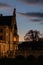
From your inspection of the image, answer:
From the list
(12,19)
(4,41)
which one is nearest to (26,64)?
(4,41)

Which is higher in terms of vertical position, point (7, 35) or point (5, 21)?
point (5, 21)

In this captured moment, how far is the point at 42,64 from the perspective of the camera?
2861cm

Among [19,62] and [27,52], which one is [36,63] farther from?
[27,52]

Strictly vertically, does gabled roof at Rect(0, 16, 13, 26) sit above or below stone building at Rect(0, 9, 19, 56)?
above

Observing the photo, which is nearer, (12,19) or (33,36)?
(12,19)

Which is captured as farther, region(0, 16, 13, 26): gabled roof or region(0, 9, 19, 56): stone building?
region(0, 16, 13, 26): gabled roof

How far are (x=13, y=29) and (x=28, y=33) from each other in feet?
88.5

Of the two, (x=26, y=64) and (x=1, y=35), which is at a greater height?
(x=1, y=35)

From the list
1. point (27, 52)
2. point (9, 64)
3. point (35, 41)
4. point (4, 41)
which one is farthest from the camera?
point (35, 41)

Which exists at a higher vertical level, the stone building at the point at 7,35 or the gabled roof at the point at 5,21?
the gabled roof at the point at 5,21

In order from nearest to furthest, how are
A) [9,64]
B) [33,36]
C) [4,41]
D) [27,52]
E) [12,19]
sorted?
[9,64], [27,52], [4,41], [12,19], [33,36]

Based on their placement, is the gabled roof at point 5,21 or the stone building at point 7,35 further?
the gabled roof at point 5,21

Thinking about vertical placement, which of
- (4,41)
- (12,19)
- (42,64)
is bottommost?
(42,64)

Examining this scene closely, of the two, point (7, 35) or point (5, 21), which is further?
point (5, 21)
